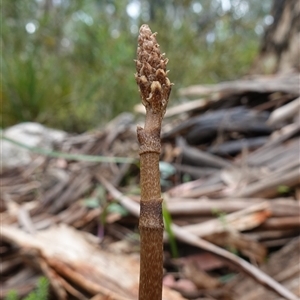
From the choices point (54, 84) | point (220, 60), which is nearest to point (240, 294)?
point (54, 84)

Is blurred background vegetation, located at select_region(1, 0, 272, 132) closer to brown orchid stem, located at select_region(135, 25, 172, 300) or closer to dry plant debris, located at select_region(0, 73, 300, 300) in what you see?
dry plant debris, located at select_region(0, 73, 300, 300)

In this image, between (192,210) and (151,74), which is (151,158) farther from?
(192,210)

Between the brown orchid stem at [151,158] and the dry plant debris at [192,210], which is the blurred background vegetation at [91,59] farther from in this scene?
the brown orchid stem at [151,158]

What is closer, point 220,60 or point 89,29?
point 89,29

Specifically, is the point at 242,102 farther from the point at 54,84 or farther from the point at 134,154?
the point at 54,84

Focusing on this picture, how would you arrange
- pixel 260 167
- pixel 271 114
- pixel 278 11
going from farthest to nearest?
pixel 278 11
pixel 271 114
pixel 260 167

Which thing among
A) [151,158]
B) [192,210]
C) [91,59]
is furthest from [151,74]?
[91,59]

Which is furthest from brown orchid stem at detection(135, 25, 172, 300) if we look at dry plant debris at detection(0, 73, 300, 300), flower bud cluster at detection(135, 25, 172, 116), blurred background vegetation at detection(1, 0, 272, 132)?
blurred background vegetation at detection(1, 0, 272, 132)

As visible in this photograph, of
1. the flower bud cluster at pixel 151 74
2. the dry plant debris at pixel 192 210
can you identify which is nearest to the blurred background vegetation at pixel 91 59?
the dry plant debris at pixel 192 210
